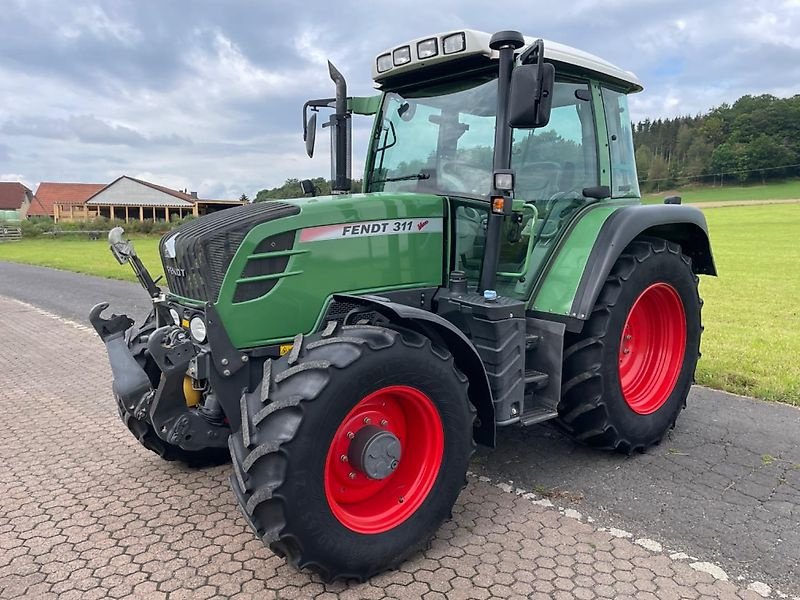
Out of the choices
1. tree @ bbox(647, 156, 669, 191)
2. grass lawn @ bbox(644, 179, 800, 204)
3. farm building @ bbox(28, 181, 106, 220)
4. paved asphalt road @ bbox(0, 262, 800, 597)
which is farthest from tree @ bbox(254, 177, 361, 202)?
farm building @ bbox(28, 181, 106, 220)

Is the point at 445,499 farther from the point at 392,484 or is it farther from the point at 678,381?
the point at 678,381

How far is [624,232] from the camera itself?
3.96m

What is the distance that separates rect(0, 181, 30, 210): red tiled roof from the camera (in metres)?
76.9

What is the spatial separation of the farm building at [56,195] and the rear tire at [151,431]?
240ft

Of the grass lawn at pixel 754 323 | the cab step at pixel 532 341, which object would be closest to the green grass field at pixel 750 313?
the grass lawn at pixel 754 323

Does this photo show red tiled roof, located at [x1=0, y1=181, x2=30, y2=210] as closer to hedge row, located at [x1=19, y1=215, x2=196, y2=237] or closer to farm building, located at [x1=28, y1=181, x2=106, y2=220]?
farm building, located at [x1=28, y1=181, x2=106, y2=220]

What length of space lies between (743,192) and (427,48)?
237ft

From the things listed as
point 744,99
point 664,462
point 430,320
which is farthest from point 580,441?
point 744,99

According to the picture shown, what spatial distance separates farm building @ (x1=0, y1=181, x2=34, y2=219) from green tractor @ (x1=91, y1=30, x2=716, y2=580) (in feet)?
272

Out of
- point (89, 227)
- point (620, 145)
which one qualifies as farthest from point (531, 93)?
point (89, 227)

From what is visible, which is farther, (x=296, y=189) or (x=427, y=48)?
(x=296, y=189)

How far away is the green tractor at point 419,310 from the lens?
280 cm

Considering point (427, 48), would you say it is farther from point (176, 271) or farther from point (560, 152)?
point (176, 271)

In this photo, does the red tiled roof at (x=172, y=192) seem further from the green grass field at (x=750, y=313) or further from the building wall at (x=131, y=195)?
the green grass field at (x=750, y=313)
